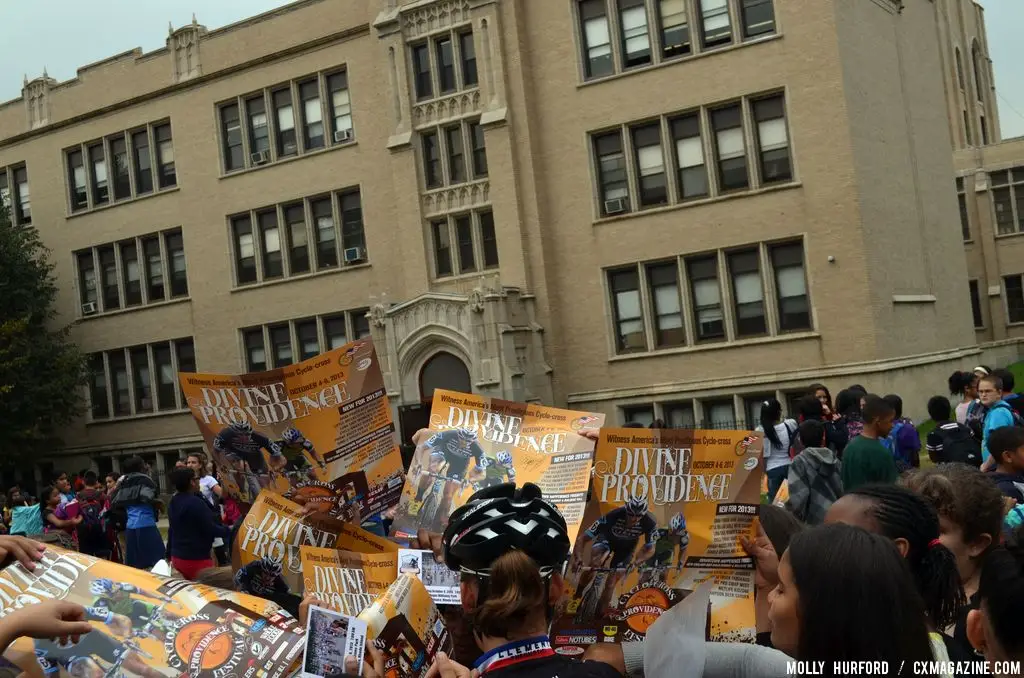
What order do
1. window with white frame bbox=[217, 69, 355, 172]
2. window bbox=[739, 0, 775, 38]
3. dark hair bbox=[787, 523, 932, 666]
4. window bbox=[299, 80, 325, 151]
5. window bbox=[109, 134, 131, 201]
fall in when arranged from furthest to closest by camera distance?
window bbox=[109, 134, 131, 201] → window bbox=[299, 80, 325, 151] → window with white frame bbox=[217, 69, 355, 172] → window bbox=[739, 0, 775, 38] → dark hair bbox=[787, 523, 932, 666]

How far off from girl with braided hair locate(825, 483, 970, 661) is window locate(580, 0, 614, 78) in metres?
25.2

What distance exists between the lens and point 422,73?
30.2m

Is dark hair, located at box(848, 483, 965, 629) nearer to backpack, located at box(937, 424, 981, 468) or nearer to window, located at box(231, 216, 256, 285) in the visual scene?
backpack, located at box(937, 424, 981, 468)

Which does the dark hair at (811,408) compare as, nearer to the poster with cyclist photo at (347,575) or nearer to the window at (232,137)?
the poster with cyclist photo at (347,575)

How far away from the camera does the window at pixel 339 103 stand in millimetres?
31797

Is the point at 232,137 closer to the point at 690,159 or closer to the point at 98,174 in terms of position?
the point at 98,174

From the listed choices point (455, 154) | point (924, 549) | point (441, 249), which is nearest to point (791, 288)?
point (441, 249)

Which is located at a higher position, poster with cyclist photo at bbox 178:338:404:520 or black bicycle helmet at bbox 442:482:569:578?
poster with cyclist photo at bbox 178:338:404:520

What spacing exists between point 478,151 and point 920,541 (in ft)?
87.4

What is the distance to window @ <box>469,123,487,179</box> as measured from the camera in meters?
29.6

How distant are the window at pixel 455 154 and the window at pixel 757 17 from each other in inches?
321

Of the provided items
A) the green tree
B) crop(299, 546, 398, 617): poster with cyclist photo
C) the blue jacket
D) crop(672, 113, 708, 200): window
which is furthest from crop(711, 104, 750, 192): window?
crop(299, 546, 398, 617): poster with cyclist photo

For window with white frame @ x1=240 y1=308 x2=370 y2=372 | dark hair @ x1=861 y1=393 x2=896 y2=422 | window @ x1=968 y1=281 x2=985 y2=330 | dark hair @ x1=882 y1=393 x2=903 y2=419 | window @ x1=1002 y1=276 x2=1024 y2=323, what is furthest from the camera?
window @ x1=968 y1=281 x2=985 y2=330

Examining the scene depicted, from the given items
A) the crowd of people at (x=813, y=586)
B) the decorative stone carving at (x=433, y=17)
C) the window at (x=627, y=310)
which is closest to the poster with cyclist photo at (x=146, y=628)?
the crowd of people at (x=813, y=586)
